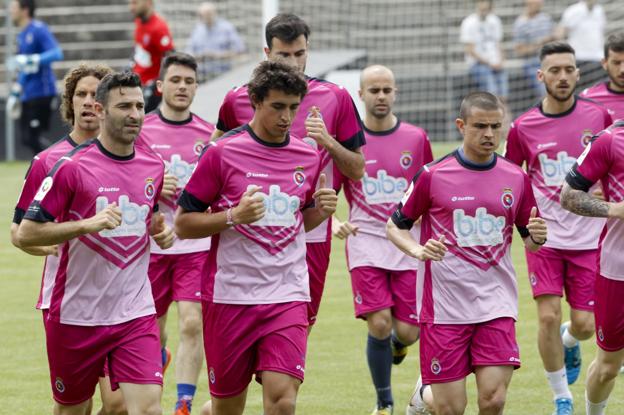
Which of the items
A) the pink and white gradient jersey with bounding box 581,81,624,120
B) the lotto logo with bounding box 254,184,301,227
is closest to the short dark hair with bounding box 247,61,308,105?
the lotto logo with bounding box 254,184,301,227

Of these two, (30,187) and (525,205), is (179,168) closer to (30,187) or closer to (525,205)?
(30,187)

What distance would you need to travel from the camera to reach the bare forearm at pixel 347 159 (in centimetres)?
824

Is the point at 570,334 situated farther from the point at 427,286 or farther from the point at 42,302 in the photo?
the point at 42,302

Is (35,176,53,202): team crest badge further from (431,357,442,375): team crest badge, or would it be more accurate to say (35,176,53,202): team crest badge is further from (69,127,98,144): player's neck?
(431,357,442,375): team crest badge

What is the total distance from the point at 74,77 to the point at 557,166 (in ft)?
11.7

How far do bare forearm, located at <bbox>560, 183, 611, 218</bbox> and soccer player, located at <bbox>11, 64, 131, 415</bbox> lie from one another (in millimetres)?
2808

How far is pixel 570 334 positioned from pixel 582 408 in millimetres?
595

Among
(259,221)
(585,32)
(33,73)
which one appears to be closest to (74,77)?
(259,221)

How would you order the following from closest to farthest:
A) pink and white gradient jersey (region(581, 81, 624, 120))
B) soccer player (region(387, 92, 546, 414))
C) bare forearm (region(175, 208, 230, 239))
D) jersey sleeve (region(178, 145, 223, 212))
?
1. bare forearm (region(175, 208, 230, 239))
2. jersey sleeve (region(178, 145, 223, 212))
3. soccer player (region(387, 92, 546, 414))
4. pink and white gradient jersey (region(581, 81, 624, 120))

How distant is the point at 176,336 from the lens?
40.4 feet

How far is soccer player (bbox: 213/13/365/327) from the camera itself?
8.34 meters

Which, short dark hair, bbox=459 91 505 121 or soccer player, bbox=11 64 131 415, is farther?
short dark hair, bbox=459 91 505 121

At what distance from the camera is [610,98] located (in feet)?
33.6

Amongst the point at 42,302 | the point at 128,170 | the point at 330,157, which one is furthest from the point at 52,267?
the point at 330,157
